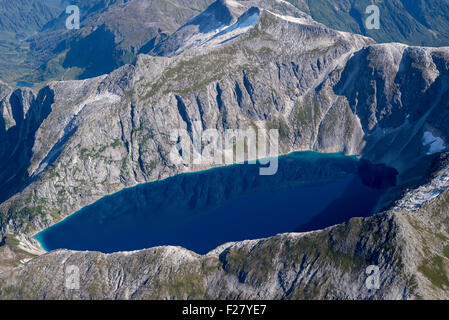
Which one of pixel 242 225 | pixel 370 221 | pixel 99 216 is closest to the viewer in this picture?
pixel 370 221

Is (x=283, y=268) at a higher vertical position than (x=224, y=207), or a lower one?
higher

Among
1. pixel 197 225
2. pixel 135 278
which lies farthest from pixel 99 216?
pixel 135 278

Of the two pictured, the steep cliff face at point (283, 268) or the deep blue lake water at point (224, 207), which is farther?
the deep blue lake water at point (224, 207)

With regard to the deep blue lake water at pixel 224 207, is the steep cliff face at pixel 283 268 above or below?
above

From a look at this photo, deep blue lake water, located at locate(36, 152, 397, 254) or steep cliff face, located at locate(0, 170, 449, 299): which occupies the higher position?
steep cliff face, located at locate(0, 170, 449, 299)

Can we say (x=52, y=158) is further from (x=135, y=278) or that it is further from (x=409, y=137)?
(x=409, y=137)

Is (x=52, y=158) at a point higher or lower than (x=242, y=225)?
higher

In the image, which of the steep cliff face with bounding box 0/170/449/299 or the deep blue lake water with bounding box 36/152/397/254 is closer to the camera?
the steep cliff face with bounding box 0/170/449/299

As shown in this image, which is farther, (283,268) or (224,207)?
(224,207)
